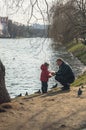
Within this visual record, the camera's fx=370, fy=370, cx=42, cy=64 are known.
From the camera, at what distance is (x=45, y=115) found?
9930 mm

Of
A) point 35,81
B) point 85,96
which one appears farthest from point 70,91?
point 35,81

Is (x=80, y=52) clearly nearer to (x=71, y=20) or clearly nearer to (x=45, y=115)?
(x=71, y=20)

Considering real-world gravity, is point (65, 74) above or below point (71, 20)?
below

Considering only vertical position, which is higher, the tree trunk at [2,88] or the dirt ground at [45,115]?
the tree trunk at [2,88]

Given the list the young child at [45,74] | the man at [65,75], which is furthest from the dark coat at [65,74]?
the young child at [45,74]

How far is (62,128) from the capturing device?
8.84 meters

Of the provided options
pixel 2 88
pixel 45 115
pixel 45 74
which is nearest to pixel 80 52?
pixel 45 74

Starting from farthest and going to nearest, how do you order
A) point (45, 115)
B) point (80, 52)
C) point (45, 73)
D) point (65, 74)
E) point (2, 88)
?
point (80, 52) → point (45, 73) → point (65, 74) → point (2, 88) → point (45, 115)

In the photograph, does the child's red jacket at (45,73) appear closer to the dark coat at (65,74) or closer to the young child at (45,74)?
the young child at (45,74)

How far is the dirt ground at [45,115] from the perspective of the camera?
29.6ft

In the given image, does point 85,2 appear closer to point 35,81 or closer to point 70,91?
point 35,81

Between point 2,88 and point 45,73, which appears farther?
point 45,73

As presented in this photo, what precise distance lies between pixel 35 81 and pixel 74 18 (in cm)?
975

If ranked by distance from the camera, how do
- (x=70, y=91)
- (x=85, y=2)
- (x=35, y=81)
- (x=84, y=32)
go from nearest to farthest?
1. (x=70, y=91)
2. (x=35, y=81)
3. (x=85, y=2)
4. (x=84, y=32)
